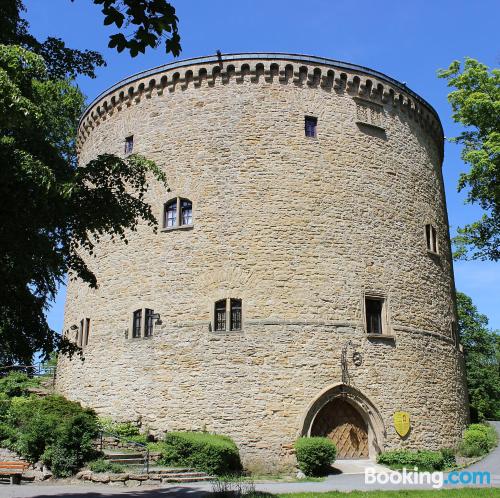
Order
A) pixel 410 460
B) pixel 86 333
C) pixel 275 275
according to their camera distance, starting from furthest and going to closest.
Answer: pixel 86 333 → pixel 275 275 → pixel 410 460

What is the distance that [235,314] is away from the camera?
59.4 ft

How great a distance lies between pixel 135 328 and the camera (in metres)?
19.3

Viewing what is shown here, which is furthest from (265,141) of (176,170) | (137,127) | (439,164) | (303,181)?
(439,164)

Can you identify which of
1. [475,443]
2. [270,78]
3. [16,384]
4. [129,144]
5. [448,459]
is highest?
[270,78]

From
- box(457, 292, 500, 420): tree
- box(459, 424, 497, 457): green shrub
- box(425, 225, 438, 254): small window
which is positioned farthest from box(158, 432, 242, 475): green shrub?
box(457, 292, 500, 420): tree

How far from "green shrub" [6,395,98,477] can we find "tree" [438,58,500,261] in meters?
13.8

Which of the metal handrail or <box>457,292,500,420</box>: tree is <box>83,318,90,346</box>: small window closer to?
the metal handrail

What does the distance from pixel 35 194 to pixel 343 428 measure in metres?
12.3

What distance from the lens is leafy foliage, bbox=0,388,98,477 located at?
14758mm

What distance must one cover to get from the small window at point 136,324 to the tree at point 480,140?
1182 cm

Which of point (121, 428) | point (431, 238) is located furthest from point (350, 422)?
point (431, 238)

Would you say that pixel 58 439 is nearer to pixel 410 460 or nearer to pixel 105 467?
pixel 105 467

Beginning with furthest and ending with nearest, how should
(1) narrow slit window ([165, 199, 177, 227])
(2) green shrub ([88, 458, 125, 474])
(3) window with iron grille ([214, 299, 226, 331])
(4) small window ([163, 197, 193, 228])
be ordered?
(1) narrow slit window ([165, 199, 177, 227]), (4) small window ([163, 197, 193, 228]), (3) window with iron grille ([214, 299, 226, 331]), (2) green shrub ([88, 458, 125, 474])

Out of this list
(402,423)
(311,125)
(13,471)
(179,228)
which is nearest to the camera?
(13,471)
